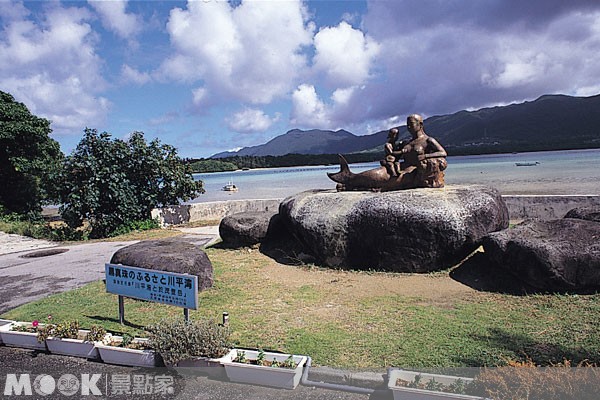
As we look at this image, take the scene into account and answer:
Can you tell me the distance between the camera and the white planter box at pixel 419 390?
3582 mm

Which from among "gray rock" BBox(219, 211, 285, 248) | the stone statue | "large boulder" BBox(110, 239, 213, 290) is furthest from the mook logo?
the stone statue

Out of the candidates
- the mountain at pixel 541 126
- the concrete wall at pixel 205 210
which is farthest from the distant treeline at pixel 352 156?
the concrete wall at pixel 205 210

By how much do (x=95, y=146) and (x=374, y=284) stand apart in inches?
508

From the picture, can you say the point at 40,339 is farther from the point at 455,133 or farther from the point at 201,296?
the point at 455,133

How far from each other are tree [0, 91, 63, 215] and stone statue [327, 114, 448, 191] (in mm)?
17787

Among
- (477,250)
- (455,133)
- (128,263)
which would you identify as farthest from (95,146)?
(455,133)

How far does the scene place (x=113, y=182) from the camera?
52.4 ft

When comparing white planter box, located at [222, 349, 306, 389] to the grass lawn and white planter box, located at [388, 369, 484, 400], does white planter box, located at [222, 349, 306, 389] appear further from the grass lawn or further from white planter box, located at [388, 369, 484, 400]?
white planter box, located at [388, 369, 484, 400]

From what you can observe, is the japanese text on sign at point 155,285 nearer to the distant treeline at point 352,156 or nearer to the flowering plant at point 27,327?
the flowering plant at point 27,327

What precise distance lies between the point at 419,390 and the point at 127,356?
3.16m

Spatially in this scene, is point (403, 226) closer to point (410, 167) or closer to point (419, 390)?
point (410, 167)

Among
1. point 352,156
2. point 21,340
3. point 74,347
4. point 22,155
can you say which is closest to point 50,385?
point 74,347

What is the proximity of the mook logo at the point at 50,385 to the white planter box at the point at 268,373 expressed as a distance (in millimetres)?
1300

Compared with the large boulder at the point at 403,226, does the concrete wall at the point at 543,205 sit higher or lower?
lower
